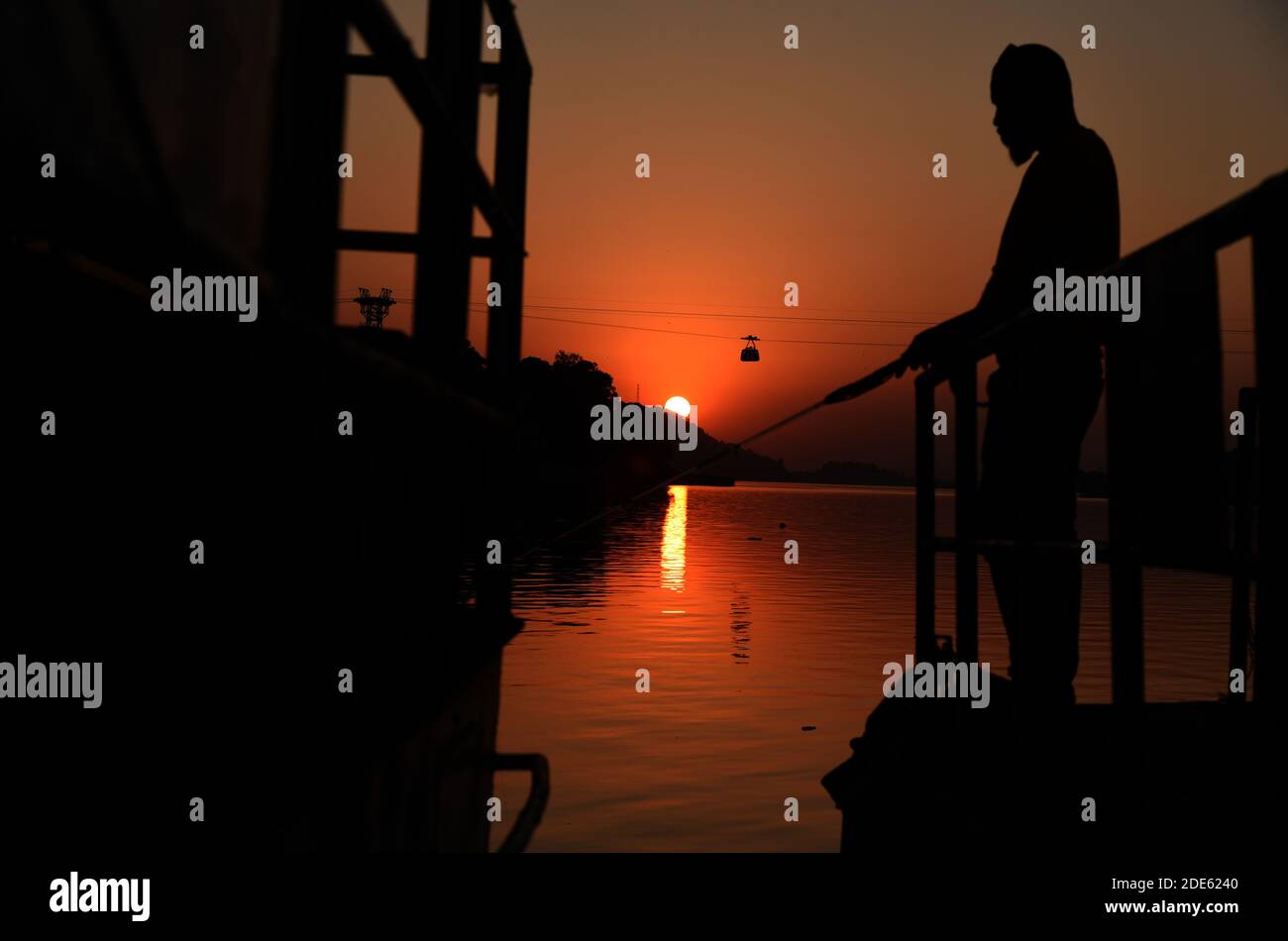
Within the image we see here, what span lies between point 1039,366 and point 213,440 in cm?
290

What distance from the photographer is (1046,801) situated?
Answer: 267 cm

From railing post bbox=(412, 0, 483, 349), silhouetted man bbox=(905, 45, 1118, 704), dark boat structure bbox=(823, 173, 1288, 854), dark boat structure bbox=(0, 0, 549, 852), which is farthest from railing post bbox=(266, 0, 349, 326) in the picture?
silhouetted man bbox=(905, 45, 1118, 704)

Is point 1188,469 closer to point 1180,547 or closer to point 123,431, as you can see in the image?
point 1180,547

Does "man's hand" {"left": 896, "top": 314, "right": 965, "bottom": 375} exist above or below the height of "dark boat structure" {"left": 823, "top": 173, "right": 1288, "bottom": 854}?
above

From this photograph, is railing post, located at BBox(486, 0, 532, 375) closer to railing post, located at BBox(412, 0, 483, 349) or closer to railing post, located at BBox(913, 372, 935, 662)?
railing post, located at BBox(412, 0, 483, 349)

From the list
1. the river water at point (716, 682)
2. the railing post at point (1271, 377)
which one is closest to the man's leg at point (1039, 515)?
the railing post at point (1271, 377)

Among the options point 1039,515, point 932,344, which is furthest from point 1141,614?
point 932,344

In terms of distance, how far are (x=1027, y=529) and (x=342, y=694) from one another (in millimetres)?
2441

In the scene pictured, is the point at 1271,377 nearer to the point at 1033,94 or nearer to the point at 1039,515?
the point at 1039,515

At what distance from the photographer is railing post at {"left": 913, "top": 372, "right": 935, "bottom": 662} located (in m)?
4.34

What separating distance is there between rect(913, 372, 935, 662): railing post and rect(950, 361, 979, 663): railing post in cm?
36

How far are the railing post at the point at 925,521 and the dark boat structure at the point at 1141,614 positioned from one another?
1.56 ft

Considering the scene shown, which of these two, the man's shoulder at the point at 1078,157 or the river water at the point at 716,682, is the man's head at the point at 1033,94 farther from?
the river water at the point at 716,682

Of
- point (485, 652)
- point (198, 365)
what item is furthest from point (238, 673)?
point (485, 652)
